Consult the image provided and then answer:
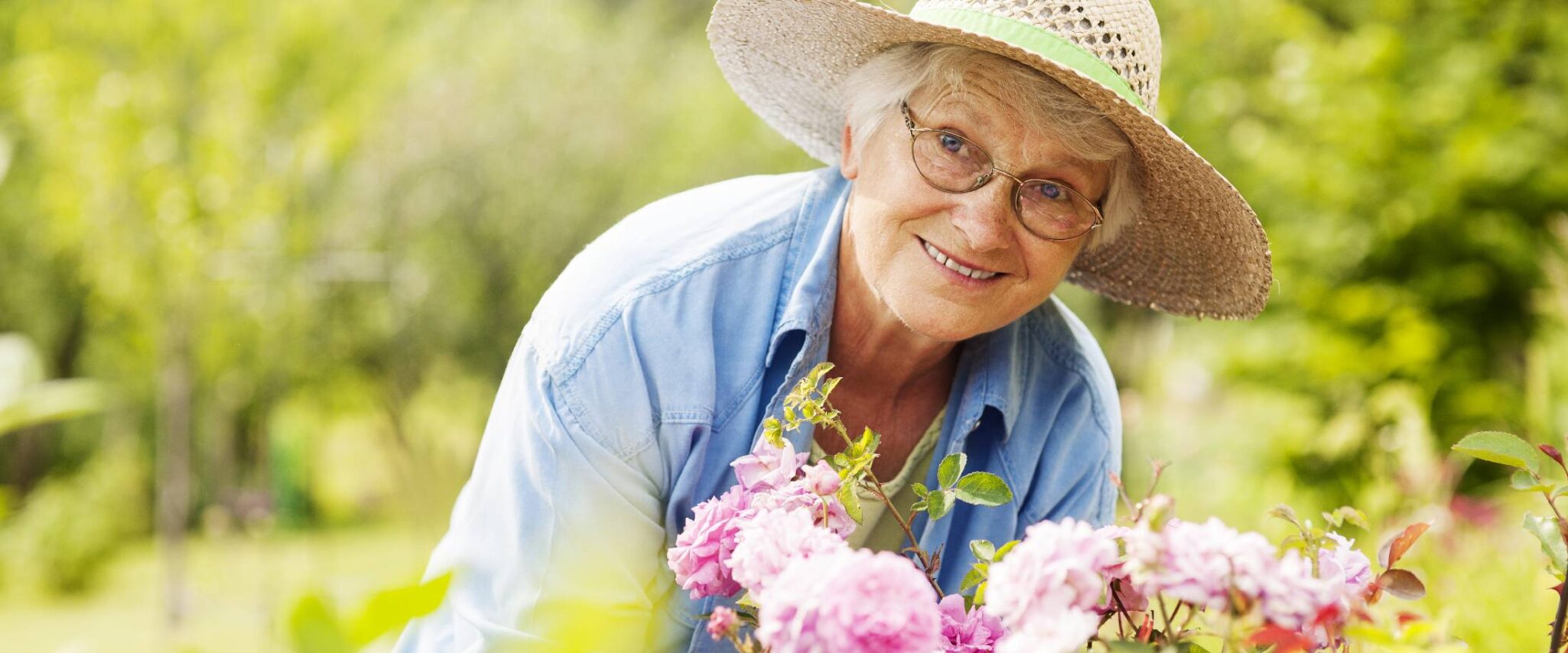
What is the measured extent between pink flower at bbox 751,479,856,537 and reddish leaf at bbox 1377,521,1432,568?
1.68 ft

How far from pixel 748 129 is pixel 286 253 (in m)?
4.11

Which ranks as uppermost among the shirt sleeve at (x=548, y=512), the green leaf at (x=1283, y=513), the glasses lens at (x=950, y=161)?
the glasses lens at (x=950, y=161)

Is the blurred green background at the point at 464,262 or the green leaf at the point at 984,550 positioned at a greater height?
the green leaf at the point at 984,550

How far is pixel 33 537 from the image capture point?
8.29m

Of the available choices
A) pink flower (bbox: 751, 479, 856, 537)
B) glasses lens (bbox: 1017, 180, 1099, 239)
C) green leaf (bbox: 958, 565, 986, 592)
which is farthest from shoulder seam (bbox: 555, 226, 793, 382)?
green leaf (bbox: 958, 565, 986, 592)

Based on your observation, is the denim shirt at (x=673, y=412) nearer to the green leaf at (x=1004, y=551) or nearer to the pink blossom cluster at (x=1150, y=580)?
the green leaf at (x=1004, y=551)

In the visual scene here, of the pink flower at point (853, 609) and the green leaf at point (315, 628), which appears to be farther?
the pink flower at point (853, 609)

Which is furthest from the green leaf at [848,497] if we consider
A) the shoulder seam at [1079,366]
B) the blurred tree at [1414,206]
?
the blurred tree at [1414,206]

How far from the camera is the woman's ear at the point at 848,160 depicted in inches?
74.3

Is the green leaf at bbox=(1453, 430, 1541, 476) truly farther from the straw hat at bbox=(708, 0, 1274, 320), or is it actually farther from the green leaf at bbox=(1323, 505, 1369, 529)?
the straw hat at bbox=(708, 0, 1274, 320)

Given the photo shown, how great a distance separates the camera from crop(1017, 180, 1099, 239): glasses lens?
1658 mm

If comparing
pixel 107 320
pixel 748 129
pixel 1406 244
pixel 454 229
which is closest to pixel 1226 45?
pixel 1406 244

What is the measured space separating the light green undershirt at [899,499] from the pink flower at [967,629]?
0.83 meters

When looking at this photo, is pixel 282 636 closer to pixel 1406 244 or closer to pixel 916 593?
pixel 916 593
